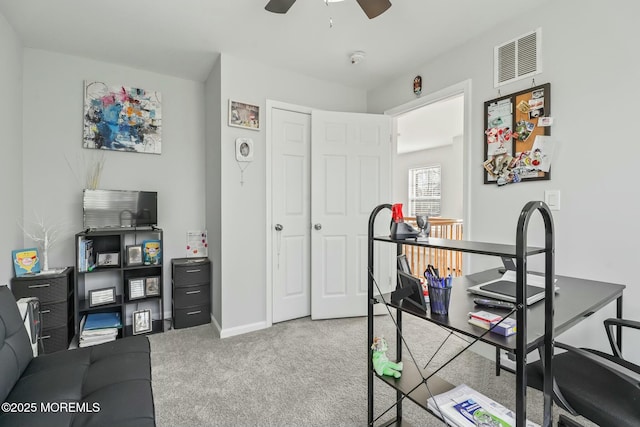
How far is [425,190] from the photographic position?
7.50 metres

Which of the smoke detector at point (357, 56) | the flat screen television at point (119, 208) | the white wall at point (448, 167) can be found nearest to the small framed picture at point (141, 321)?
the flat screen television at point (119, 208)

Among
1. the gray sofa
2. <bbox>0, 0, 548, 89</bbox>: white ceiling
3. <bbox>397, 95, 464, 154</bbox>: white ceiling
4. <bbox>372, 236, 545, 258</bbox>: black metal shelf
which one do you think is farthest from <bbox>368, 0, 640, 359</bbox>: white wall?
the gray sofa

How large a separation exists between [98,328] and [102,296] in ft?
0.87

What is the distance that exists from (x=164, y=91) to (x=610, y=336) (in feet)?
12.9

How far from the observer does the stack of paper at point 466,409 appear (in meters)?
1.10

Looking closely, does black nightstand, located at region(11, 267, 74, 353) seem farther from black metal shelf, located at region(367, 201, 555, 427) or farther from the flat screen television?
black metal shelf, located at region(367, 201, 555, 427)

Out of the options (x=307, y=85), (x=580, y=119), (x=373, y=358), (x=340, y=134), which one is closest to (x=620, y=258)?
(x=580, y=119)

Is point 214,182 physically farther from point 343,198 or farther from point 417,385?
point 417,385

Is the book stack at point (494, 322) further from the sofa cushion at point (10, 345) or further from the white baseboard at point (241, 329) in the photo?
the white baseboard at point (241, 329)

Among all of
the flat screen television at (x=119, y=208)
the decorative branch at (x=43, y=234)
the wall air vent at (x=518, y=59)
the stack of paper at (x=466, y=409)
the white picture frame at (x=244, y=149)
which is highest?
the wall air vent at (x=518, y=59)

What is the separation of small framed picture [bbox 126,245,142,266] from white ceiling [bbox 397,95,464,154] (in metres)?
3.26

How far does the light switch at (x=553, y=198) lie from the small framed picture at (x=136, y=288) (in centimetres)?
336

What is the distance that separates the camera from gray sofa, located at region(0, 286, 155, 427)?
1076 mm

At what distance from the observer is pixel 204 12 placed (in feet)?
7.10
